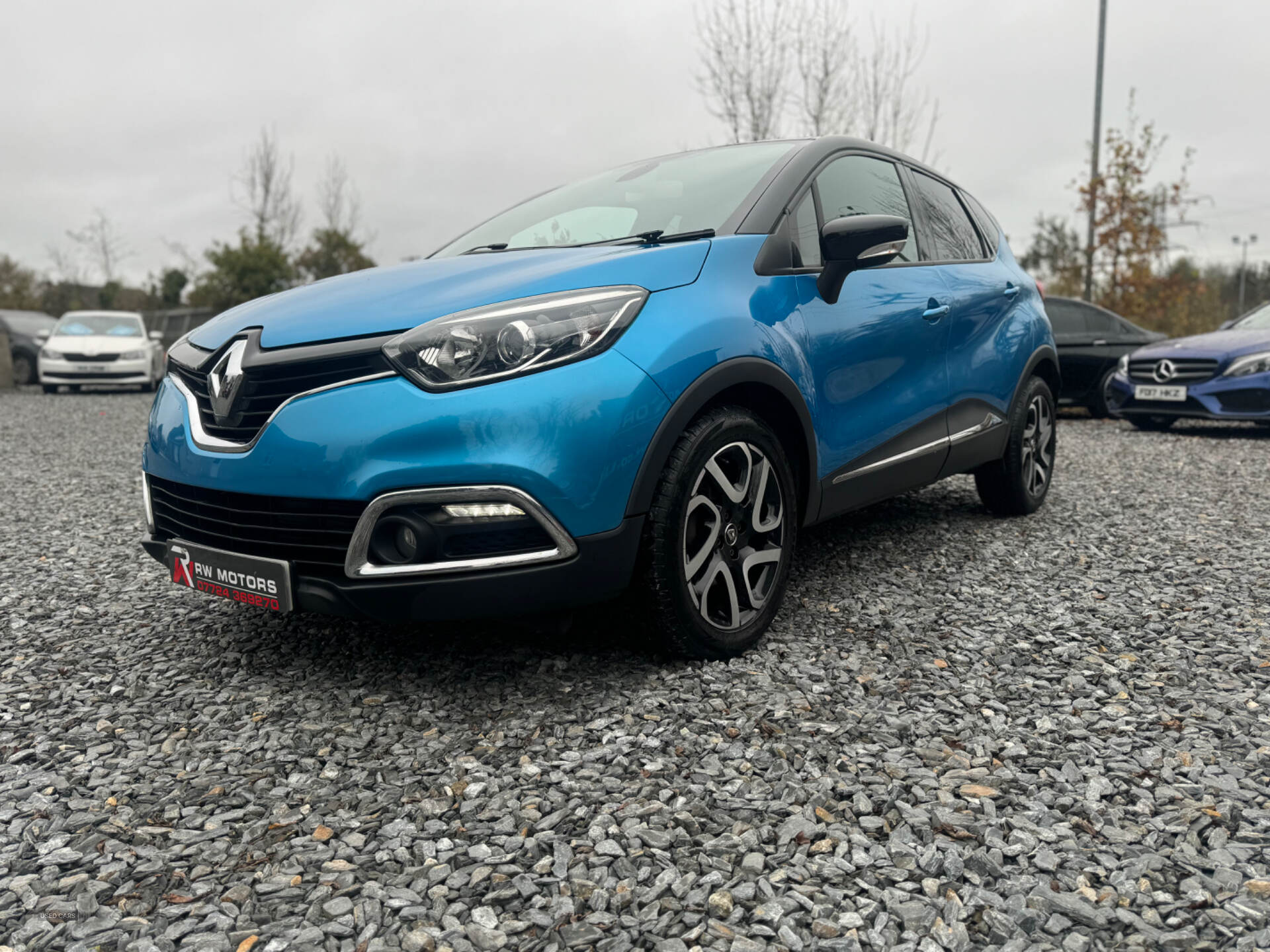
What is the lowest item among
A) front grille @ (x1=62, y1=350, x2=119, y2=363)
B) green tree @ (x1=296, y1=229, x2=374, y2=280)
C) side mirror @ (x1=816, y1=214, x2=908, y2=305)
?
front grille @ (x1=62, y1=350, x2=119, y2=363)

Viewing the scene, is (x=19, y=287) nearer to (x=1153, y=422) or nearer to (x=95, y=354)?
(x=95, y=354)

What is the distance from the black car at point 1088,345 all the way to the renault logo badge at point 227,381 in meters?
10.4

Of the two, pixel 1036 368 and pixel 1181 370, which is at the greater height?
pixel 1036 368

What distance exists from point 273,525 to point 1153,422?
1014 cm

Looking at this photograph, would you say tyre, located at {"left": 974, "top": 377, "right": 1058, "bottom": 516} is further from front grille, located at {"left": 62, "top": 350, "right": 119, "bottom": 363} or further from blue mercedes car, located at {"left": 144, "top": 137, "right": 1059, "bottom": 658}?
front grille, located at {"left": 62, "top": 350, "right": 119, "bottom": 363}

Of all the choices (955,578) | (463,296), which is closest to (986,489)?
(955,578)

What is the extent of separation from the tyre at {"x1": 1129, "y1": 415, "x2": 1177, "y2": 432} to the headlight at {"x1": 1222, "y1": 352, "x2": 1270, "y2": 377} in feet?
2.38

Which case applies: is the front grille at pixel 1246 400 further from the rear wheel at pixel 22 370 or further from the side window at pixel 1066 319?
the rear wheel at pixel 22 370

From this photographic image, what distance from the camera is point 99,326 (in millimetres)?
16281

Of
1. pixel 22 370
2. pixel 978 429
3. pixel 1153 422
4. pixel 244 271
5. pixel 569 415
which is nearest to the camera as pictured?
pixel 569 415

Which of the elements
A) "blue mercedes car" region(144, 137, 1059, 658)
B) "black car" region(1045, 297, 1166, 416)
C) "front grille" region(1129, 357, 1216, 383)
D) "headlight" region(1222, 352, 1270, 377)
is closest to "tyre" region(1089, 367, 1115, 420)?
"black car" region(1045, 297, 1166, 416)

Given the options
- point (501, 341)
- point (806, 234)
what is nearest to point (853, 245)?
point (806, 234)

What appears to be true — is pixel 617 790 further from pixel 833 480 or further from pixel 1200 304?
pixel 1200 304

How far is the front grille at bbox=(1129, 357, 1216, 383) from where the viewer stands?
9.28m
